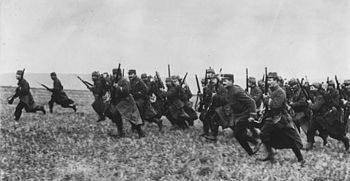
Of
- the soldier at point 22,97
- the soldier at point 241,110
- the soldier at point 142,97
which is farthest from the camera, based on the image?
the soldier at point 22,97

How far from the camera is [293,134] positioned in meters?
9.19

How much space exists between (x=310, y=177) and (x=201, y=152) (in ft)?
9.15

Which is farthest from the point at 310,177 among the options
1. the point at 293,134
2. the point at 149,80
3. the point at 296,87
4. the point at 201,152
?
the point at 149,80

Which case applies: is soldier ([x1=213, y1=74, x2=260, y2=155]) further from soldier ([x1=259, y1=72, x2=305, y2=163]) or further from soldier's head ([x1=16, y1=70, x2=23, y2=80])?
soldier's head ([x1=16, y1=70, x2=23, y2=80])

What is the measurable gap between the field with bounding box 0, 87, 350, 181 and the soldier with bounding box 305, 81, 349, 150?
0.42 m

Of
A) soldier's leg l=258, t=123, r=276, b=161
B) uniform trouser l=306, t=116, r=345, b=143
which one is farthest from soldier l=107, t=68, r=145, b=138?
uniform trouser l=306, t=116, r=345, b=143

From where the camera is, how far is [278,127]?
916 cm

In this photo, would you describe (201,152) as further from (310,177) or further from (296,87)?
(296,87)

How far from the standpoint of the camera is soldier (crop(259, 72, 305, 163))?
9133 mm

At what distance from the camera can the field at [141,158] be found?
8039 mm

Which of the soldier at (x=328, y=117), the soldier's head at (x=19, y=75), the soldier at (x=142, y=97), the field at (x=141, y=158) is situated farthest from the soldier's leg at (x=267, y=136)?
the soldier's head at (x=19, y=75)

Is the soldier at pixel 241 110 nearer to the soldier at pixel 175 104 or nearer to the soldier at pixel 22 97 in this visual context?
the soldier at pixel 175 104

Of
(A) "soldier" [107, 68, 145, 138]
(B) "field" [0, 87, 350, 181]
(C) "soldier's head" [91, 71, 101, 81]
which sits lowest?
(B) "field" [0, 87, 350, 181]

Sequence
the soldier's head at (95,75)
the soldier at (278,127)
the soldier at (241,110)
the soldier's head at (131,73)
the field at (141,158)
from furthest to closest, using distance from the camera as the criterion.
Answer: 1. the soldier's head at (95,75)
2. the soldier's head at (131,73)
3. the soldier at (241,110)
4. the soldier at (278,127)
5. the field at (141,158)
